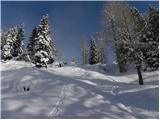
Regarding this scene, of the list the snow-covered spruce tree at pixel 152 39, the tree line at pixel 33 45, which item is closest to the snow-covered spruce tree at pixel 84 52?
the tree line at pixel 33 45

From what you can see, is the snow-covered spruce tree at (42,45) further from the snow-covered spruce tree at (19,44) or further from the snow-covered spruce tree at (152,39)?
the snow-covered spruce tree at (19,44)

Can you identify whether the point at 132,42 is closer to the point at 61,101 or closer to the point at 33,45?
the point at 61,101

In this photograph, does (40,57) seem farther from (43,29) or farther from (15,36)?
(15,36)

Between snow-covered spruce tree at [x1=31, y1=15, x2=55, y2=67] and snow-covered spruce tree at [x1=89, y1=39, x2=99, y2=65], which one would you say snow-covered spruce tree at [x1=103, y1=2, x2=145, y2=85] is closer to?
snow-covered spruce tree at [x1=31, y1=15, x2=55, y2=67]

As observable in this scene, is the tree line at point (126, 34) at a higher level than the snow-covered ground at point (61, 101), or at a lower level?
higher

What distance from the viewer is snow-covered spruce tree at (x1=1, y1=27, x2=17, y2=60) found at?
62.3 m

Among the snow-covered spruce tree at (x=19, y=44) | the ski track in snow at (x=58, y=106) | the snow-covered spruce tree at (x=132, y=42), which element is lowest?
the ski track in snow at (x=58, y=106)

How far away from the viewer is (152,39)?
3525 centimetres

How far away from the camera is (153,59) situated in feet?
118

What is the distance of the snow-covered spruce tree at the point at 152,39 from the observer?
112 ft

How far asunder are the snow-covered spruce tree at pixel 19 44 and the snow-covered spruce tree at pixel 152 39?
118 feet

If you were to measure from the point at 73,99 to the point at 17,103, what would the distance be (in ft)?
9.34

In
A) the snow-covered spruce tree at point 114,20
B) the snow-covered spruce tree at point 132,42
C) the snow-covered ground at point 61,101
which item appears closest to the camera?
the snow-covered ground at point 61,101

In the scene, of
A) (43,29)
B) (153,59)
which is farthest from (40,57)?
(153,59)
